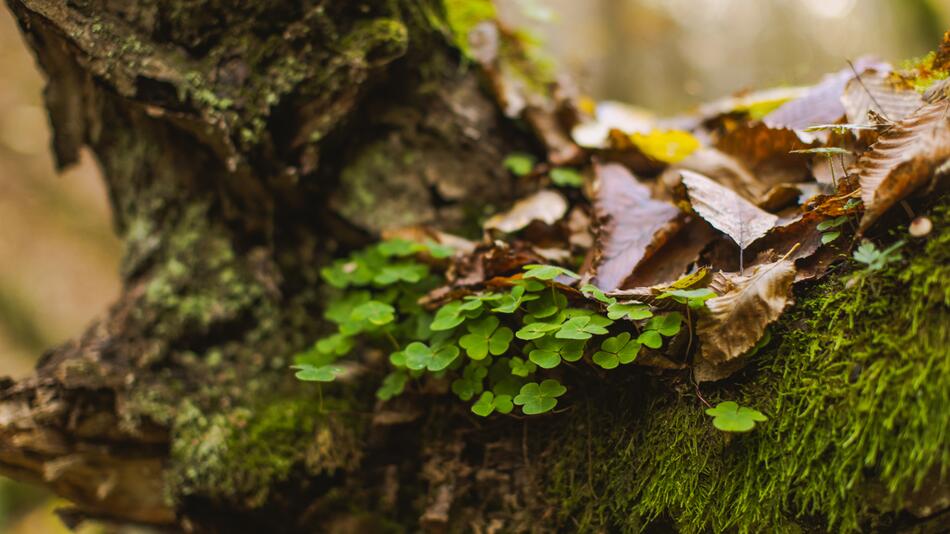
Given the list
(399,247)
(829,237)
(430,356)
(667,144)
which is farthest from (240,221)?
(829,237)

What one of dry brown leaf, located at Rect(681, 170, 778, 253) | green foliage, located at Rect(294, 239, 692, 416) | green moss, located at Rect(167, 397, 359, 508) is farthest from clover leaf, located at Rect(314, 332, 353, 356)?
dry brown leaf, located at Rect(681, 170, 778, 253)

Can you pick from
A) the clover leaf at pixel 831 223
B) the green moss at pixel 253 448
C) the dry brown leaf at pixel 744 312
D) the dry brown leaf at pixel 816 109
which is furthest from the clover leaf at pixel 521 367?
the dry brown leaf at pixel 816 109

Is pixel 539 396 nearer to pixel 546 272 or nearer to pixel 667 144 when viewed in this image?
pixel 546 272

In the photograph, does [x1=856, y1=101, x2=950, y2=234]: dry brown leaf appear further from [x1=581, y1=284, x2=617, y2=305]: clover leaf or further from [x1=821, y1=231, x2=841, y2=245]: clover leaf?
[x1=581, y1=284, x2=617, y2=305]: clover leaf

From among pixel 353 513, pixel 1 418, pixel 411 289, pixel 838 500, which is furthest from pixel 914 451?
pixel 1 418

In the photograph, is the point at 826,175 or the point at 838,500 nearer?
the point at 838,500

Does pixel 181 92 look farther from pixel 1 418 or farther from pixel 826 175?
pixel 826 175

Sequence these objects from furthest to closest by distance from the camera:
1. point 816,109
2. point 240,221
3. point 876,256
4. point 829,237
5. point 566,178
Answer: point 240,221 < point 566,178 < point 816,109 < point 829,237 < point 876,256
